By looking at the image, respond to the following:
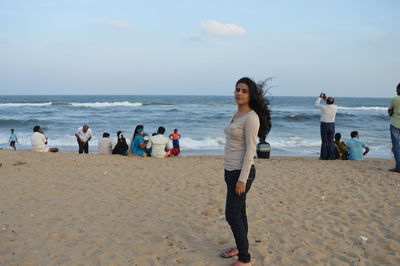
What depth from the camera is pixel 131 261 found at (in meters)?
3.21

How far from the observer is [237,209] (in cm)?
294

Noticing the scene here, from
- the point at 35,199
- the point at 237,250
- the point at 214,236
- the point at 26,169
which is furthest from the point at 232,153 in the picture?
the point at 26,169

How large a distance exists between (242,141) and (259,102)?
35 cm

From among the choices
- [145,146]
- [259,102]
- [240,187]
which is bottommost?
[145,146]

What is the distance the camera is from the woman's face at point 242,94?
2859 millimetres

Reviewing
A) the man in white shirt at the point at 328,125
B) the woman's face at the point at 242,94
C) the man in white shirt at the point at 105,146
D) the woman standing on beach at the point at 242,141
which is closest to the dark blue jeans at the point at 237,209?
the woman standing on beach at the point at 242,141

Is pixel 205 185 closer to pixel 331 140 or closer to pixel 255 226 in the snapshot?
pixel 255 226

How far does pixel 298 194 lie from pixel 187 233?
243 cm

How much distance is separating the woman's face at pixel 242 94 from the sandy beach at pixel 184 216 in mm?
1488

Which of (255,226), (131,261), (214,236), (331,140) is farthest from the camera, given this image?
(331,140)

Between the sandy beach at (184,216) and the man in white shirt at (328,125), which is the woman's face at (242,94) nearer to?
the sandy beach at (184,216)

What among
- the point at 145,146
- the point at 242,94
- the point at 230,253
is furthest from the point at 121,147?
the point at 242,94

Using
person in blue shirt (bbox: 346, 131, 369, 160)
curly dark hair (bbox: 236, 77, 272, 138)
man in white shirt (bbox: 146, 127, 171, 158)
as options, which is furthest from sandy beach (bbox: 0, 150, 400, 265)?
man in white shirt (bbox: 146, 127, 171, 158)

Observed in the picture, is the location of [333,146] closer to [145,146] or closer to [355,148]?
[355,148]
